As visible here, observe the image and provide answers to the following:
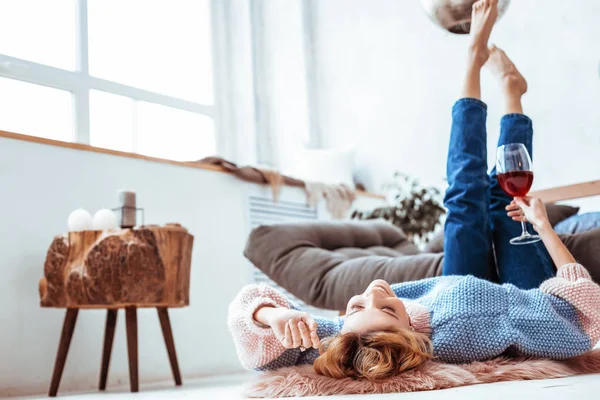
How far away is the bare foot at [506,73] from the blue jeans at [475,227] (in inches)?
7.4

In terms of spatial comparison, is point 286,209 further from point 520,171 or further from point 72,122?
point 520,171

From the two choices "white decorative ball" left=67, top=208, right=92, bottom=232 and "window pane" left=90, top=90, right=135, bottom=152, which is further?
"window pane" left=90, top=90, right=135, bottom=152

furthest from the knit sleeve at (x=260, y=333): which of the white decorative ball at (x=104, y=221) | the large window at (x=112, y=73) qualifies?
the large window at (x=112, y=73)

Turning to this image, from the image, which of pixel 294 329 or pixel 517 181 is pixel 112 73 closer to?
pixel 517 181

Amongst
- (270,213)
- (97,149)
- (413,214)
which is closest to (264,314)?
(97,149)

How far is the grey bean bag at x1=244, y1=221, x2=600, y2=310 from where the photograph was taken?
6.91 ft

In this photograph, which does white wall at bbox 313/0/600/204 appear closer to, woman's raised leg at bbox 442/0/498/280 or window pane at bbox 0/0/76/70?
window pane at bbox 0/0/76/70

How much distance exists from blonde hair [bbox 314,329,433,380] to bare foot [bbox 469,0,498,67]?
103cm

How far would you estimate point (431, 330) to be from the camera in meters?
1.45

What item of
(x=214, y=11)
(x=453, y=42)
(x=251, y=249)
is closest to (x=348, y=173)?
(x=453, y=42)

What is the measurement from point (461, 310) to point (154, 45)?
11.2ft

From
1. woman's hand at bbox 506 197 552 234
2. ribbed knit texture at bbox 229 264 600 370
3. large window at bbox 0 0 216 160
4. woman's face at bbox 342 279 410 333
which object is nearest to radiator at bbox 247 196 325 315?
large window at bbox 0 0 216 160

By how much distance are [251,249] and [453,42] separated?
2.71 metres

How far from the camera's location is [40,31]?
3.63 metres
